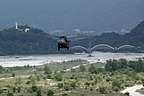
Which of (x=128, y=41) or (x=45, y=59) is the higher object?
(x=128, y=41)

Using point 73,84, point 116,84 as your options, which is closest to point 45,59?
point 73,84

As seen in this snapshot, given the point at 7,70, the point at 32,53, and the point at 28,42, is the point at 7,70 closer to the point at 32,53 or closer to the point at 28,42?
the point at 32,53

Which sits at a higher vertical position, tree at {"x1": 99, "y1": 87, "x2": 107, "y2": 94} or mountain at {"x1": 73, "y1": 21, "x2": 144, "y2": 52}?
mountain at {"x1": 73, "y1": 21, "x2": 144, "y2": 52}

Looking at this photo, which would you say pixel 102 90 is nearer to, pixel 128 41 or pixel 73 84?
pixel 73 84

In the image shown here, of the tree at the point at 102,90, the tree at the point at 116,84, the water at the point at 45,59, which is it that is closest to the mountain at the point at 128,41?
the water at the point at 45,59

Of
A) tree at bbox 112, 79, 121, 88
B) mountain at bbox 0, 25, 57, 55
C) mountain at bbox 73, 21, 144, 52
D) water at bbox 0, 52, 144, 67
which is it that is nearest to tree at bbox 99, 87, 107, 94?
tree at bbox 112, 79, 121, 88

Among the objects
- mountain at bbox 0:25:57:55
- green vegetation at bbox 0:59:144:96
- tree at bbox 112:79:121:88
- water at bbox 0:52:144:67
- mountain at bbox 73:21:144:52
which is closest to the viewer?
green vegetation at bbox 0:59:144:96

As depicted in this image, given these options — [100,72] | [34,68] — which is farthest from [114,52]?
[100,72]

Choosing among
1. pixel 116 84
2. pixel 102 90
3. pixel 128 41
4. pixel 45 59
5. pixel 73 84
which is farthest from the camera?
pixel 128 41

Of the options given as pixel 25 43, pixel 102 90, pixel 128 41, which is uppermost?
pixel 128 41

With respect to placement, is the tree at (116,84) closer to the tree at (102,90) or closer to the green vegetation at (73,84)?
the green vegetation at (73,84)

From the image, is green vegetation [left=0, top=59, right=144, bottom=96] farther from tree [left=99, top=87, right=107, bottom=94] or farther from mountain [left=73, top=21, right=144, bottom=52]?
mountain [left=73, top=21, right=144, bottom=52]
